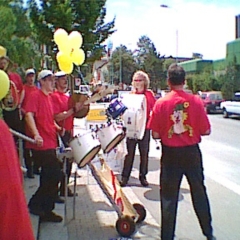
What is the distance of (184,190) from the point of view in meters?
7.67

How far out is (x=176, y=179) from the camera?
4789 millimetres

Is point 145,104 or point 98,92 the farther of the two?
point 145,104

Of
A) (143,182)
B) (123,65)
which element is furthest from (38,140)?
(123,65)

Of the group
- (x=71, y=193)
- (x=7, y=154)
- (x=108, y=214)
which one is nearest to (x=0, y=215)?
(x=7, y=154)

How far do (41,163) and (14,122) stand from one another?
2146 millimetres

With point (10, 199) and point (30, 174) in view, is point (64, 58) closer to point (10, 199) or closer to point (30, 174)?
point (30, 174)

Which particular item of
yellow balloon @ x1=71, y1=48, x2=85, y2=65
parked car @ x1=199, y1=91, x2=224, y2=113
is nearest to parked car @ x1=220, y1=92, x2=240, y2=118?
parked car @ x1=199, y1=91, x2=224, y2=113

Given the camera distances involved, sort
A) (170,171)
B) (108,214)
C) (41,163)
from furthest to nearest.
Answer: (108,214) < (41,163) < (170,171)

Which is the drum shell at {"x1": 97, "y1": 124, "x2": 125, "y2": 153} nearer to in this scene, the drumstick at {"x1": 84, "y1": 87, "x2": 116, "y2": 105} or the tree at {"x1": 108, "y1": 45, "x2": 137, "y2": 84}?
the drumstick at {"x1": 84, "y1": 87, "x2": 116, "y2": 105}

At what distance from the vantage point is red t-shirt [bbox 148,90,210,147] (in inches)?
186

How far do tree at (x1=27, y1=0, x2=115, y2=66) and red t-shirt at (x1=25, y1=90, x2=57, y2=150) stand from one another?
1612 cm

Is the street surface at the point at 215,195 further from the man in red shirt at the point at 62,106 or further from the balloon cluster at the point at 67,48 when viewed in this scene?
the balloon cluster at the point at 67,48

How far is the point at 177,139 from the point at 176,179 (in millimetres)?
399

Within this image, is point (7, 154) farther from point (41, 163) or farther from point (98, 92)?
point (41, 163)
